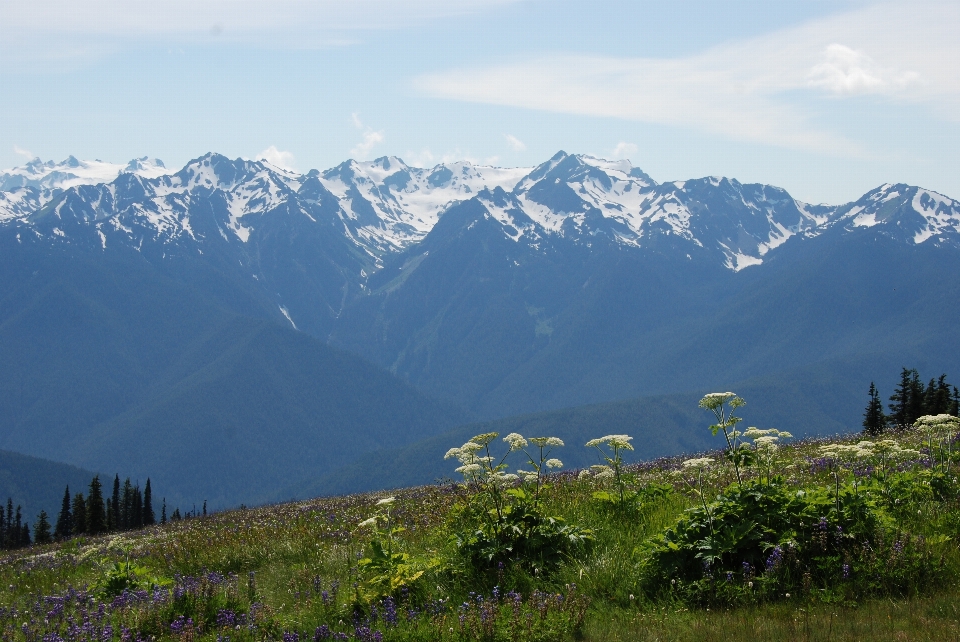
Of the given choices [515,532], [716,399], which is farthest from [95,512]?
[716,399]

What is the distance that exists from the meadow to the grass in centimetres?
3

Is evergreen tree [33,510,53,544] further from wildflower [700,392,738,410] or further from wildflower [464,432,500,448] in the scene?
wildflower [700,392,738,410]

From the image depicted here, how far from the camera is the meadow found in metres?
9.66

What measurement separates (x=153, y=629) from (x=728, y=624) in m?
7.45

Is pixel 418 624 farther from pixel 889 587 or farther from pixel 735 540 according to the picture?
pixel 889 587

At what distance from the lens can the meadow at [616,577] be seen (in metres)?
9.66

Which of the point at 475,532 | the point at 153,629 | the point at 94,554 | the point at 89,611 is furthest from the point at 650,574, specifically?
the point at 94,554

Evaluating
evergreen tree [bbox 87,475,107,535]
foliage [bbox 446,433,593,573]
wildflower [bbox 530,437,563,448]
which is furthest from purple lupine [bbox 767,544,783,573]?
evergreen tree [bbox 87,475,107,535]

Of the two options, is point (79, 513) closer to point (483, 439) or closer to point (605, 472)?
point (605, 472)

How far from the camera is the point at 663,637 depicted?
29.9 ft

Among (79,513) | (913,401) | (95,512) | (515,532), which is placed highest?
(913,401)

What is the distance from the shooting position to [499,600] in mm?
10797

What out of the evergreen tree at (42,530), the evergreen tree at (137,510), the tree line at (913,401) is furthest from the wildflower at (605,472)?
the evergreen tree at (42,530)

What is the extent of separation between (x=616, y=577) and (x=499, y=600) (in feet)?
5.25
